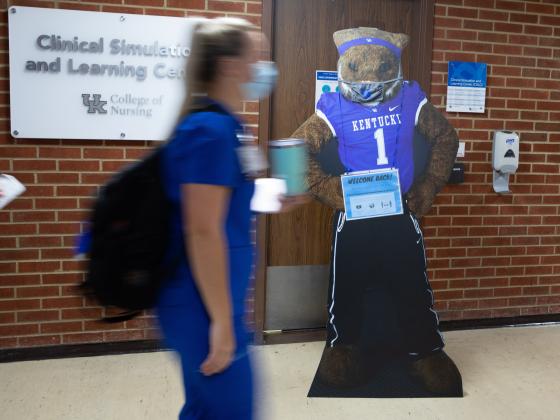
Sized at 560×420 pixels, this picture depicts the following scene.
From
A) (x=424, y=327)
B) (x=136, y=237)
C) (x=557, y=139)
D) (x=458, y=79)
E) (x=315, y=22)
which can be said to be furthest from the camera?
(x=557, y=139)

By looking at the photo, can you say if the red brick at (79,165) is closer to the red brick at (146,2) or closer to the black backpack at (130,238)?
the red brick at (146,2)

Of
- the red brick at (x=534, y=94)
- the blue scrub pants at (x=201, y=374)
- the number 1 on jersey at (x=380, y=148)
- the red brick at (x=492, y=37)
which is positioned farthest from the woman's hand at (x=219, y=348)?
the red brick at (x=534, y=94)

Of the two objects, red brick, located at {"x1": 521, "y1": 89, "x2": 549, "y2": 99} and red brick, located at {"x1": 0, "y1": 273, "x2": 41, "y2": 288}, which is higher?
red brick, located at {"x1": 521, "y1": 89, "x2": 549, "y2": 99}

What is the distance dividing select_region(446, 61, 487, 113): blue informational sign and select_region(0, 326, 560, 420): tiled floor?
1.47 metres

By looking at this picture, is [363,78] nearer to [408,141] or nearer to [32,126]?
[408,141]

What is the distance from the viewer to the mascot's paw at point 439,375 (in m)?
2.49

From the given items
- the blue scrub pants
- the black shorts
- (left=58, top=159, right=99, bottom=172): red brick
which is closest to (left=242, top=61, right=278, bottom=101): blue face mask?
the blue scrub pants

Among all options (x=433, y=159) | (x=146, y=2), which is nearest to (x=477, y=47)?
(x=433, y=159)

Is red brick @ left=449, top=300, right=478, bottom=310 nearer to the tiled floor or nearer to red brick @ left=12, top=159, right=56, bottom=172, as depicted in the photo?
the tiled floor

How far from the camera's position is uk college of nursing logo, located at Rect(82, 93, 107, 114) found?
A: 2697 millimetres

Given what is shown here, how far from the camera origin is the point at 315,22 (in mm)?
2979

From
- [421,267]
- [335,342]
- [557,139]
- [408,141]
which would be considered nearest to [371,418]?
[335,342]

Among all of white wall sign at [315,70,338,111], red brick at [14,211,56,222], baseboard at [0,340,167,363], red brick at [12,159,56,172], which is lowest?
baseboard at [0,340,167,363]

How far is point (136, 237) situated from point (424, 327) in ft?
6.11
